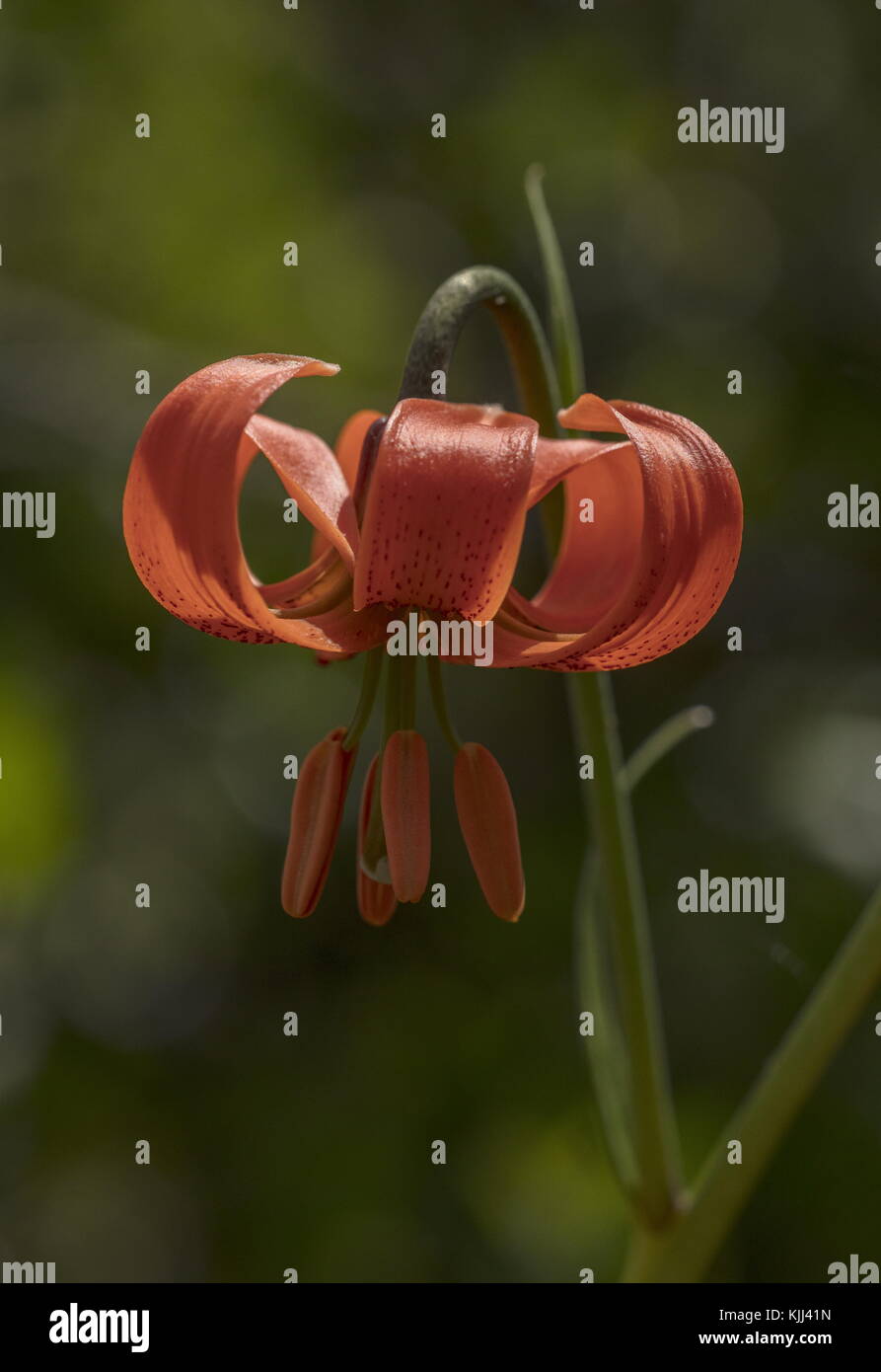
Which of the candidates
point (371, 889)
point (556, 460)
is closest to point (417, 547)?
point (556, 460)

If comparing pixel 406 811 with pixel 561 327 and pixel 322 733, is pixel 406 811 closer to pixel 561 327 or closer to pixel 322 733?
pixel 561 327

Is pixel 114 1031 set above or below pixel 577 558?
below

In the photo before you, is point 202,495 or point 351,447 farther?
point 351,447

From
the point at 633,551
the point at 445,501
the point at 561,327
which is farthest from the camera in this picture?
the point at 561,327

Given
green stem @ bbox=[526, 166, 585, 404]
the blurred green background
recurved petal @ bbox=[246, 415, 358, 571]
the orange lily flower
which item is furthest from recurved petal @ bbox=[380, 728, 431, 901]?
the blurred green background

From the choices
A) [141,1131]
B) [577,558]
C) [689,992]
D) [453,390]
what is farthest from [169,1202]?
[577,558]

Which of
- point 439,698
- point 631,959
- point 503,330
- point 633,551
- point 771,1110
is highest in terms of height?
point 503,330
